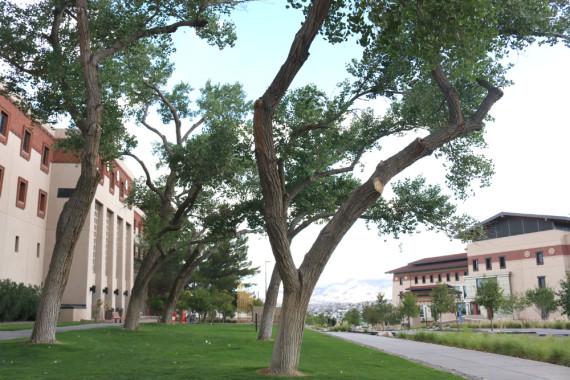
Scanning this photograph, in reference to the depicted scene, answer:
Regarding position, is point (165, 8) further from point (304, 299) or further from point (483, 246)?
point (483, 246)

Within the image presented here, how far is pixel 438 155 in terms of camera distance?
13.9 metres

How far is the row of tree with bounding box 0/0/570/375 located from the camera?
8.66 metres

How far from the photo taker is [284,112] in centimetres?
1611

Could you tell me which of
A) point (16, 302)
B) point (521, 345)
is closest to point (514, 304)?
point (521, 345)

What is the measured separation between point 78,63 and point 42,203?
2651 cm

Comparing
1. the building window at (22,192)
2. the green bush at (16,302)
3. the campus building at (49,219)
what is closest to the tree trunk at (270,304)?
the campus building at (49,219)

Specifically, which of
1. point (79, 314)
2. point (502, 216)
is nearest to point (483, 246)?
point (502, 216)

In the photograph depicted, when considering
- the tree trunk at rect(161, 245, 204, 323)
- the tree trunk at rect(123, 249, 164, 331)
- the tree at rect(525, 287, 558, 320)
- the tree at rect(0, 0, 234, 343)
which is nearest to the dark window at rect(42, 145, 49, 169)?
the tree trunk at rect(161, 245, 204, 323)

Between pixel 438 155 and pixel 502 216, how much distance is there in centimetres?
5354

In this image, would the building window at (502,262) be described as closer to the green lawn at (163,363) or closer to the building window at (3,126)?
the green lawn at (163,363)

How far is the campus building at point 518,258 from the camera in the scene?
56.0 metres

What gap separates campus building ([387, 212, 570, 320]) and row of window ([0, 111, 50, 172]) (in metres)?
37.8

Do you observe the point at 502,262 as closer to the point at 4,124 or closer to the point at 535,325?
the point at 535,325

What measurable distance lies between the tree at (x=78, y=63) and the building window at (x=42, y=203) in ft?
74.8
